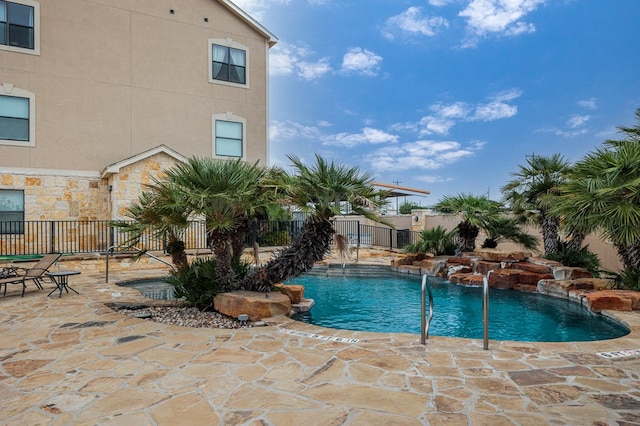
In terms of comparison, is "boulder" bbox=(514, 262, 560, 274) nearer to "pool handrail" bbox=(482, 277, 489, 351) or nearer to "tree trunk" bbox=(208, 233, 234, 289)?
"pool handrail" bbox=(482, 277, 489, 351)

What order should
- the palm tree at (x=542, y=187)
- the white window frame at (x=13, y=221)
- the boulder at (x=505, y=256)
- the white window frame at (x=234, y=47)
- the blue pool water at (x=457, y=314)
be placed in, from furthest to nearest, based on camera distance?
1. the white window frame at (x=234, y=47)
2. the white window frame at (x=13, y=221)
3. the palm tree at (x=542, y=187)
4. the boulder at (x=505, y=256)
5. the blue pool water at (x=457, y=314)

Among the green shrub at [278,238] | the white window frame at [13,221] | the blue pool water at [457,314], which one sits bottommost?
the blue pool water at [457,314]

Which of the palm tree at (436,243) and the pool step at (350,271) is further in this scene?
the palm tree at (436,243)

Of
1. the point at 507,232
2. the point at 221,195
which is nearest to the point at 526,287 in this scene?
the point at 507,232

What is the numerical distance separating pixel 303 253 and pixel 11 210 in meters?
12.8

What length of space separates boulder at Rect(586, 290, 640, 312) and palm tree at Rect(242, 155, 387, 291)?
4770mm

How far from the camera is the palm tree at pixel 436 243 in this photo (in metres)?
14.4

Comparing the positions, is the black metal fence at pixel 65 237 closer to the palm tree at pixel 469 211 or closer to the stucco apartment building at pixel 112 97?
the stucco apartment building at pixel 112 97

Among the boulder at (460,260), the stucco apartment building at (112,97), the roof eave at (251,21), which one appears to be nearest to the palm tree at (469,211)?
the boulder at (460,260)

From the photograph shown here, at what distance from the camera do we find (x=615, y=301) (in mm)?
7172

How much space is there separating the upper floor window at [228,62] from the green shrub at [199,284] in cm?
1191

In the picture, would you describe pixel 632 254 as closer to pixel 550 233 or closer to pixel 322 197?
pixel 550 233

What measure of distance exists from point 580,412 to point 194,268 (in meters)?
6.22

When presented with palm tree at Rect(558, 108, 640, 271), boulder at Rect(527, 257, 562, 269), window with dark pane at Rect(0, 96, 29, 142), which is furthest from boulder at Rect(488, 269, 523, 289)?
window with dark pane at Rect(0, 96, 29, 142)
